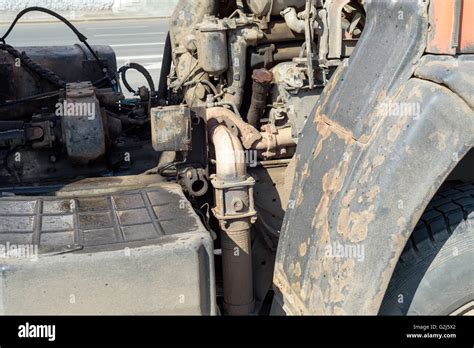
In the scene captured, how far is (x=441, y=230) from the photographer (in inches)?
88.5

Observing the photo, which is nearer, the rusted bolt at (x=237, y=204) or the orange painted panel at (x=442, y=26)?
the orange painted panel at (x=442, y=26)

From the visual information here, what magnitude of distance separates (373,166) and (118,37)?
14552mm

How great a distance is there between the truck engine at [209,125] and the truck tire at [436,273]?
647 mm

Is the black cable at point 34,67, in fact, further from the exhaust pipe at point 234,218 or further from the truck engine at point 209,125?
the exhaust pipe at point 234,218

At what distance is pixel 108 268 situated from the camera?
220 centimetres

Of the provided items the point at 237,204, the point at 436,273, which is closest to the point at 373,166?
the point at 436,273

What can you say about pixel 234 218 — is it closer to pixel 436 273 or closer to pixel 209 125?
pixel 209 125

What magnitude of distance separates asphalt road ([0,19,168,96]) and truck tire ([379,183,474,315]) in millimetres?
8495

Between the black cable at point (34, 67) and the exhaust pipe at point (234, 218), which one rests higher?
the black cable at point (34, 67)

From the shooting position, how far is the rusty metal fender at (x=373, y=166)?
79.7 inches

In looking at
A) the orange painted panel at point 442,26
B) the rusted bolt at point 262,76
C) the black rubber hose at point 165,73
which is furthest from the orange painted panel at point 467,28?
the black rubber hose at point 165,73

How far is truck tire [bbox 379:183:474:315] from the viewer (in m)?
2.22
